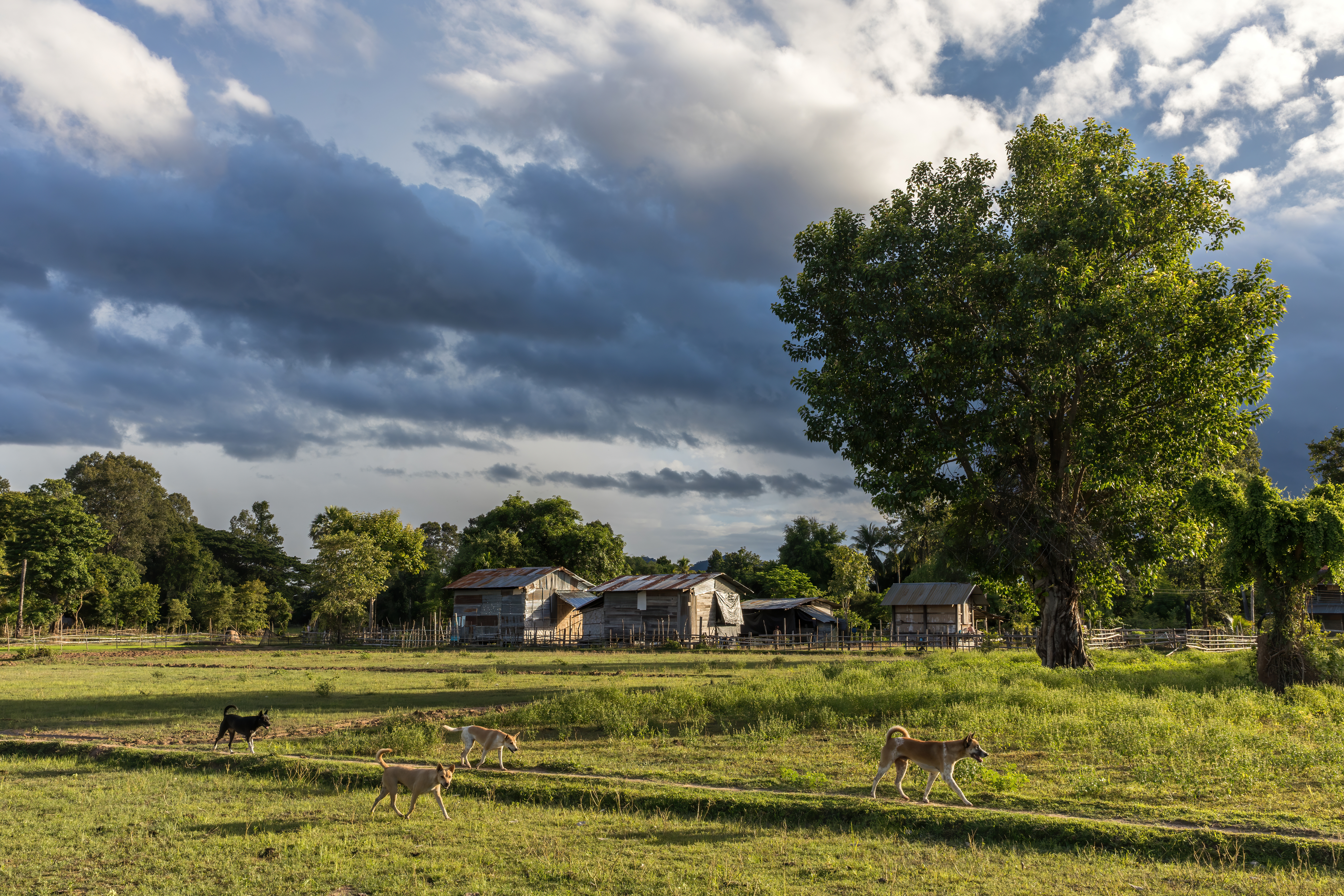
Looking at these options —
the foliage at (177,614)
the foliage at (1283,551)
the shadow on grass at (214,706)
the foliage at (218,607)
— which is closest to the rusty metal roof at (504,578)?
the foliage at (218,607)

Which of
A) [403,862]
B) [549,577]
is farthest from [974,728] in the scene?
[549,577]

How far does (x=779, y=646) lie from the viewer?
56344 millimetres

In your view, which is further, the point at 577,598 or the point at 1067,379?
the point at 577,598

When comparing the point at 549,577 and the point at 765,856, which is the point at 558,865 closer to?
the point at 765,856

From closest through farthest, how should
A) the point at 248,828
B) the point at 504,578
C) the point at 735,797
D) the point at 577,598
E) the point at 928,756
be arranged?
the point at 248,828
the point at 928,756
the point at 735,797
the point at 504,578
the point at 577,598

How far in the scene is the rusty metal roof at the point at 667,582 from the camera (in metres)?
62.1

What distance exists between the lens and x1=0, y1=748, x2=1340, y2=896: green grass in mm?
7465

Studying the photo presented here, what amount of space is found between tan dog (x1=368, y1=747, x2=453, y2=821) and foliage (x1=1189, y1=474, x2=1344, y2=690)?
66.8ft

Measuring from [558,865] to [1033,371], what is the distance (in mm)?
19169

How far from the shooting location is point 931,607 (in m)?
57.6

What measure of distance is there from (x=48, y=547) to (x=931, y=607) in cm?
7158

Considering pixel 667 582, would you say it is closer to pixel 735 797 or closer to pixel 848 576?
pixel 848 576

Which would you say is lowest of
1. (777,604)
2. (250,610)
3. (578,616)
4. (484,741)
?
(250,610)

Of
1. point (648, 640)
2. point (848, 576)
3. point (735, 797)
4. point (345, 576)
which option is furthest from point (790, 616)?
point (735, 797)
